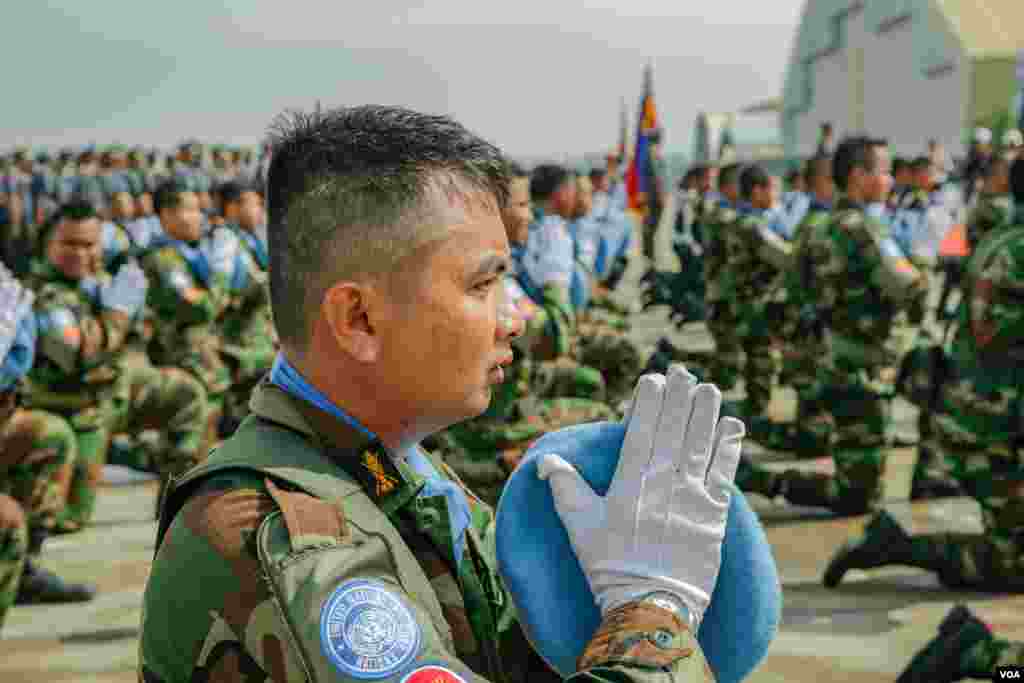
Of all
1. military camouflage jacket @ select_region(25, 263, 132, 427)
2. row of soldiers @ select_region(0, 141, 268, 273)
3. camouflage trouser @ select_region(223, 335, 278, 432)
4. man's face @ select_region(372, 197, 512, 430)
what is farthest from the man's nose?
row of soldiers @ select_region(0, 141, 268, 273)

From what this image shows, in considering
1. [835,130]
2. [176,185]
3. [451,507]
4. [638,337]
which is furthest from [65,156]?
[835,130]

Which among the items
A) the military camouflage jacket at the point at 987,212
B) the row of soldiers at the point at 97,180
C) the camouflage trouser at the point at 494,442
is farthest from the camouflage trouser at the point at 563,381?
the row of soldiers at the point at 97,180

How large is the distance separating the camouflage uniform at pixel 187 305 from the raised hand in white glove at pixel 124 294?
1.45m

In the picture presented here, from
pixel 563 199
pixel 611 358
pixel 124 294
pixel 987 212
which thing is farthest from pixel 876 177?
pixel 124 294

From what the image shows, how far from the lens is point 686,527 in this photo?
1441mm

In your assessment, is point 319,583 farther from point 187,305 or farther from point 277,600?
point 187,305

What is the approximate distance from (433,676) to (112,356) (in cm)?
530

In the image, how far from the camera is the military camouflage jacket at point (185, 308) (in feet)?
25.9

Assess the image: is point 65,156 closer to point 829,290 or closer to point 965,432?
point 829,290

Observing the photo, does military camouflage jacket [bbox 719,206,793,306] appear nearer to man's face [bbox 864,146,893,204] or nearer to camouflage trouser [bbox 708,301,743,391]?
camouflage trouser [bbox 708,301,743,391]

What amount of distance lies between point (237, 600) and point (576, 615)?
15.2 inches

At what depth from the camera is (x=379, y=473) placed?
4.90 ft

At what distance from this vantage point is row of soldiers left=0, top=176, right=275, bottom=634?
5582mm

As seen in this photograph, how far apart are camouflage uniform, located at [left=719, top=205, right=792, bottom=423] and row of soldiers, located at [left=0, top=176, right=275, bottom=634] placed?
3.40 metres
